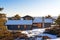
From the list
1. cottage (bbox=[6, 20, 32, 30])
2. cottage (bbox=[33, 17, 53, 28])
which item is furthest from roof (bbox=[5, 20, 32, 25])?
cottage (bbox=[33, 17, 53, 28])

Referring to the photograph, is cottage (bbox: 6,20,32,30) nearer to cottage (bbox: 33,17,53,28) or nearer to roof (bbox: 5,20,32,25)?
roof (bbox: 5,20,32,25)

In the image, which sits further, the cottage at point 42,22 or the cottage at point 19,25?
the cottage at point 42,22

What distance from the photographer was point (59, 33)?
6848 mm

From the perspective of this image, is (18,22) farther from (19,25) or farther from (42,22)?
(42,22)

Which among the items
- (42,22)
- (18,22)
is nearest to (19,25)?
(18,22)

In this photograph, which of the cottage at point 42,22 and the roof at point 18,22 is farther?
the cottage at point 42,22

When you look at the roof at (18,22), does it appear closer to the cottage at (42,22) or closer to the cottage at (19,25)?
the cottage at (19,25)

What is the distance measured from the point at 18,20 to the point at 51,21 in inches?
81.6

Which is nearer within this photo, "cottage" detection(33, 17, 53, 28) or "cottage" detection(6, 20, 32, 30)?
"cottage" detection(6, 20, 32, 30)

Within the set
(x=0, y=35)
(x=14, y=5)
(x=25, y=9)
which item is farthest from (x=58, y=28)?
(x=0, y=35)

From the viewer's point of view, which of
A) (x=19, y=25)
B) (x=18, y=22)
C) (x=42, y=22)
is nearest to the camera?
(x=19, y=25)

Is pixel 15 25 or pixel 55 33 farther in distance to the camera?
pixel 15 25

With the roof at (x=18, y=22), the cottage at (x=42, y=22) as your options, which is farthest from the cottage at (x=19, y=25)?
the cottage at (x=42, y=22)

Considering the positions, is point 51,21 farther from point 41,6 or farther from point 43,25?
point 41,6
